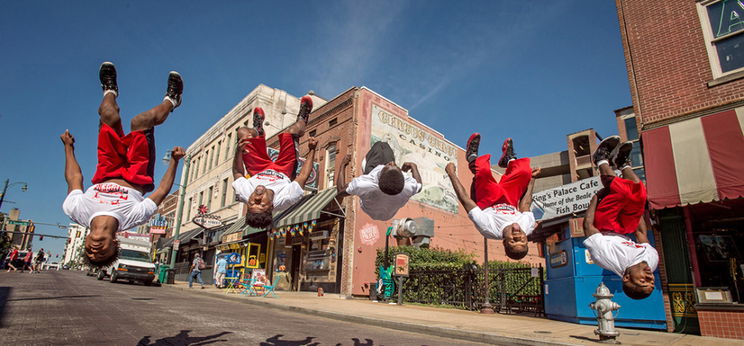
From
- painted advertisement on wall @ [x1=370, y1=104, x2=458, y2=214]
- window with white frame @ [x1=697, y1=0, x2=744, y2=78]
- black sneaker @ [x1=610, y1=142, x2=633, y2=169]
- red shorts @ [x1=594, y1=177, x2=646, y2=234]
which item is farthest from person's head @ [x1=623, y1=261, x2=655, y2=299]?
painted advertisement on wall @ [x1=370, y1=104, x2=458, y2=214]

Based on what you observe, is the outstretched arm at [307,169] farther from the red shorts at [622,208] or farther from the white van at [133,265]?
the white van at [133,265]

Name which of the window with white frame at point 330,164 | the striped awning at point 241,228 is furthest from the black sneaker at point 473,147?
the striped awning at point 241,228

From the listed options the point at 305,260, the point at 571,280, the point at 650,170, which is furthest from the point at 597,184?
the point at 305,260

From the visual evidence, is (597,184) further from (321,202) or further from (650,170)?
(321,202)

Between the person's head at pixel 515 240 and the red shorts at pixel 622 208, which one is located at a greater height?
the red shorts at pixel 622 208

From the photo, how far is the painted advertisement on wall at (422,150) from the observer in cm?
2172

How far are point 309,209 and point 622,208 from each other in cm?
1593

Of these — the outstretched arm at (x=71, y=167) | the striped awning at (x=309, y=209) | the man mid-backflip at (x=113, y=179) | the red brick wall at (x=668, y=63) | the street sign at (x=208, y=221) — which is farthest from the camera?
the street sign at (x=208, y=221)

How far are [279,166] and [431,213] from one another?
19.1 metres

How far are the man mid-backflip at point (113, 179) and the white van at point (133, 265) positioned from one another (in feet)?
69.0

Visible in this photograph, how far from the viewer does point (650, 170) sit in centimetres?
978

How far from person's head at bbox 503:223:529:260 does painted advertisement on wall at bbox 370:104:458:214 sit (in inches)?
619

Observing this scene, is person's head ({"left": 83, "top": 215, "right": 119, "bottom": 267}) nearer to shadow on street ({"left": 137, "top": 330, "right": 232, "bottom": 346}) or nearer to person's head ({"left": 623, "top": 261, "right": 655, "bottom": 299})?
shadow on street ({"left": 137, "top": 330, "right": 232, "bottom": 346})

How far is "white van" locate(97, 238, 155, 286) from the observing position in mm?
22234
